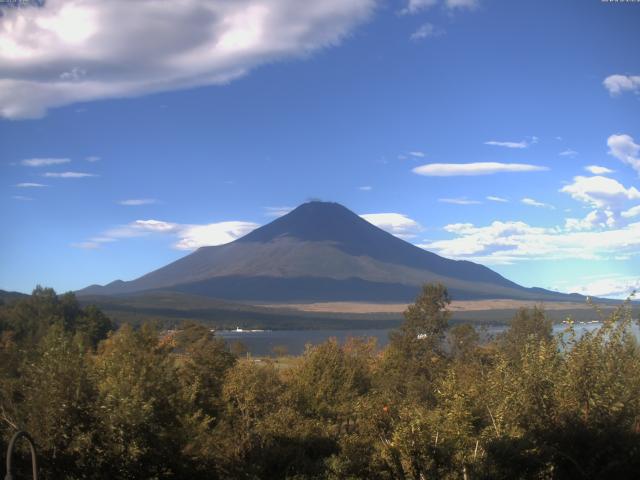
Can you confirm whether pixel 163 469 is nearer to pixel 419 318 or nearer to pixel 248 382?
pixel 248 382

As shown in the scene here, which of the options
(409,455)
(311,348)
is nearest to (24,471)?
(409,455)

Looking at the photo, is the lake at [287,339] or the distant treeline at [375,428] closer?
the distant treeline at [375,428]

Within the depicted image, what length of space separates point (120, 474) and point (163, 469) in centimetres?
120

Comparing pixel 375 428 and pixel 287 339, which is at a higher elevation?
pixel 375 428

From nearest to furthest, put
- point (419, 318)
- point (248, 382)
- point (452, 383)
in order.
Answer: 1. point (452, 383)
2. point (248, 382)
3. point (419, 318)

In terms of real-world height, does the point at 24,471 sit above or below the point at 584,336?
below

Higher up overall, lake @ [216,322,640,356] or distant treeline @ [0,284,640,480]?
distant treeline @ [0,284,640,480]

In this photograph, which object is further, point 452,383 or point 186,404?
point 186,404

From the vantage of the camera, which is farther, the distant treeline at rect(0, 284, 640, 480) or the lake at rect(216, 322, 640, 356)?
the lake at rect(216, 322, 640, 356)

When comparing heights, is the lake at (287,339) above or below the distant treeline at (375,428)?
below

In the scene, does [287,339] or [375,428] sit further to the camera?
[287,339]

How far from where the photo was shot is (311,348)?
36812 mm

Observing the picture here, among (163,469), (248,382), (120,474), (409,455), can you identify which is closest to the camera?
(409,455)

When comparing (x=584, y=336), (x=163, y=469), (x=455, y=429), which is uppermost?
(x=584, y=336)
